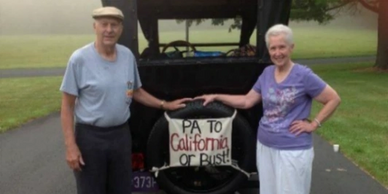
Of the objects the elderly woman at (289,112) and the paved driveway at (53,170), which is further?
the paved driveway at (53,170)

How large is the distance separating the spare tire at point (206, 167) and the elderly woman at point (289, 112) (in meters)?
0.82

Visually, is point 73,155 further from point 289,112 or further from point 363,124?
point 363,124

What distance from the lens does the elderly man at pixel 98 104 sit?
12.5ft

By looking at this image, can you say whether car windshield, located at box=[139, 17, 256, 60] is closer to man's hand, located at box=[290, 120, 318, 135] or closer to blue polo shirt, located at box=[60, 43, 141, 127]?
blue polo shirt, located at box=[60, 43, 141, 127]

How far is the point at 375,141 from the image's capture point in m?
8.78

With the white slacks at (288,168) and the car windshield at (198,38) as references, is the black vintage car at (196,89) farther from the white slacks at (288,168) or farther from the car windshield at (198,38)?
the white slacks at (288,168)

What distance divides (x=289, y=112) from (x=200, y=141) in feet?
3.55

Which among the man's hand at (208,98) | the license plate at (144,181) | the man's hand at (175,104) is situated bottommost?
the license plate at (144,181)

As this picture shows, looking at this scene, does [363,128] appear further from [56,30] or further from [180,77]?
[56,30]

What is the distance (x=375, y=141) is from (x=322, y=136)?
2.75 feet

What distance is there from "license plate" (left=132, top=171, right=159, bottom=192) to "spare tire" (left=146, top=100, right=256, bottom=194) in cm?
11

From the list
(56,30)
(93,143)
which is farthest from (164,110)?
(56,30)

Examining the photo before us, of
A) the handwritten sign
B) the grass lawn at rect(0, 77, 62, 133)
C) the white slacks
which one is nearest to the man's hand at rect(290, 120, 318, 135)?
the white slacks

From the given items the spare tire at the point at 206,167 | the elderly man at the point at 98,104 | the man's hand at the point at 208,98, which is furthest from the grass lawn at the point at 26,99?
the elderly man at the point at 98,104
